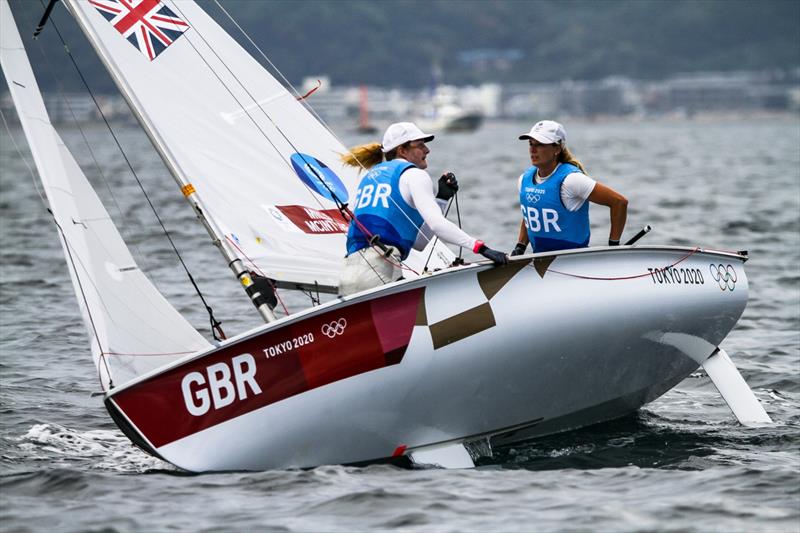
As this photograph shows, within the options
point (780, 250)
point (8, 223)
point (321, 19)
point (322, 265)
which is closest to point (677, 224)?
point (780, 250)

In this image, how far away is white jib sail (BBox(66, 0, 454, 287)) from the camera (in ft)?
23.2

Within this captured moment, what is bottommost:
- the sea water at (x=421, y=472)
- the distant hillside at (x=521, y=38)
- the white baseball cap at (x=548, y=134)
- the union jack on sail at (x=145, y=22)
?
the sea water at (x=421, y=472)

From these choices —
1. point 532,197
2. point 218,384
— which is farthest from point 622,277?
point 218,384

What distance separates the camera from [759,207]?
20.8 m

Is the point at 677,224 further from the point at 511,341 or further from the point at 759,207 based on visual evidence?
the point at 511,341

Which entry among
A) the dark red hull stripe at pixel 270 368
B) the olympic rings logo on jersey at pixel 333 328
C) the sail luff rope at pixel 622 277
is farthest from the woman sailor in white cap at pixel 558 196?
the olympic rings logo on jersey at pixel 333 328

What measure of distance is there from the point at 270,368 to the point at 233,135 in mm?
2139

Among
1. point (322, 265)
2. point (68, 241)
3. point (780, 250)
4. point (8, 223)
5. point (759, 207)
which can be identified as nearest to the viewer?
point (68, 241)

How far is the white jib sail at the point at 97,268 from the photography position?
605 centimetres

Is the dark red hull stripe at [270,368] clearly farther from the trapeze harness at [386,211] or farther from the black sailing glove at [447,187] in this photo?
the black sailing glove at [447,187]

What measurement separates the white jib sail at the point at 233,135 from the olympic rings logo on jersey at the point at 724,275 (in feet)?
4.99

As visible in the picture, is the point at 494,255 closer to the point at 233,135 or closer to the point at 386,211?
the point at 386,211

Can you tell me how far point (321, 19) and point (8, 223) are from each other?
130 m

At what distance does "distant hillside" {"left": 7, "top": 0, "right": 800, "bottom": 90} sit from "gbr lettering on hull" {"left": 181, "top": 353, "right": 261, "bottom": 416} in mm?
128722
